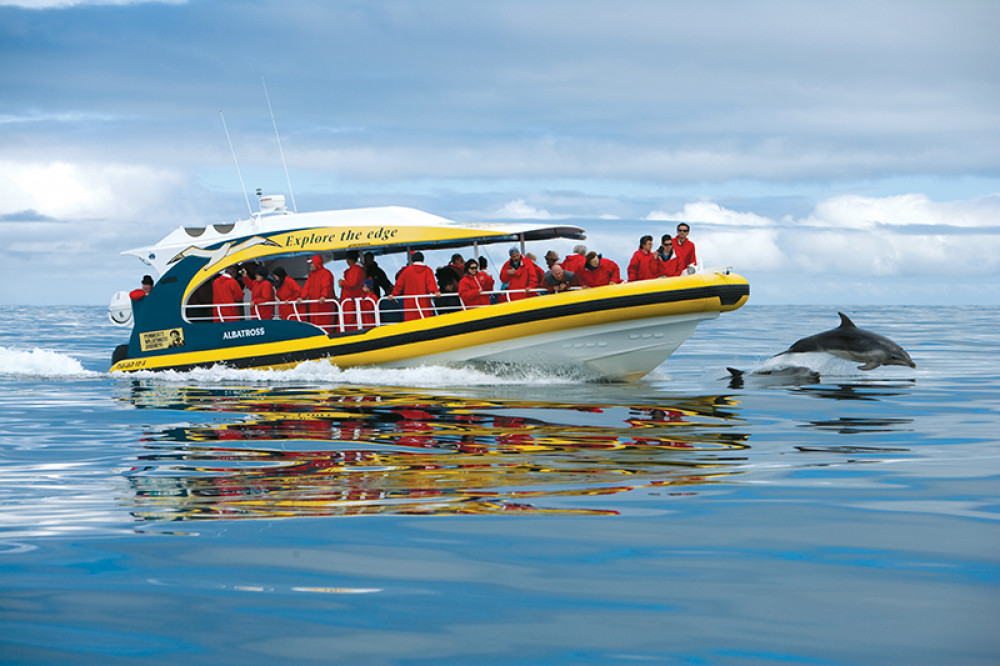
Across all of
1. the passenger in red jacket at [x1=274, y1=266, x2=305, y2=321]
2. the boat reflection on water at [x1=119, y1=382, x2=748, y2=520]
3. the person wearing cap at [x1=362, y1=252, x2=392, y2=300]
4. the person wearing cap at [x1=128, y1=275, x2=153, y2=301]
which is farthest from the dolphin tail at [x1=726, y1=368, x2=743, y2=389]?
the person wearing cap at [x1=128, y1=275, x2=153, y2=301]

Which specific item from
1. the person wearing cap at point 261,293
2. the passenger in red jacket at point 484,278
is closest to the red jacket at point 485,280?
the passenger in red jacket at point 484,278

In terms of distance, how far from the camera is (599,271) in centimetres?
1287

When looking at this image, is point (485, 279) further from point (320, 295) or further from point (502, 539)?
point (502, 539)

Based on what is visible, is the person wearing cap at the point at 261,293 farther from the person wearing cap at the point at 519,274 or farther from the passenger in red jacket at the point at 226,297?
the person wearing cap at the point at 519,274

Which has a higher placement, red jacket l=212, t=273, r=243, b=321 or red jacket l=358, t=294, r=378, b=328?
red jacket l=212, t=273, r=243, b=321

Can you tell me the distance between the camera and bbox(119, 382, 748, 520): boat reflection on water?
5289 millimetres

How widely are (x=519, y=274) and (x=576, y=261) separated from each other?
86cm

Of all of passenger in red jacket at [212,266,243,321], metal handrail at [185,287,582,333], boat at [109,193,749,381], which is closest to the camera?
boat at [109,193,749,381]

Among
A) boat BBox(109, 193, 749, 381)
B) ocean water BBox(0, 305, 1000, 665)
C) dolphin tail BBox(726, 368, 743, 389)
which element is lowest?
dolphin tail BBox(726, 368, 743, 389)

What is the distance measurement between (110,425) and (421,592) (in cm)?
648

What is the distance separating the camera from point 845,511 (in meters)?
5.02

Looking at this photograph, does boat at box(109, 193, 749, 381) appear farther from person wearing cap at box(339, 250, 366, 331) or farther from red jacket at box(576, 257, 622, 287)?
red jacket at box(576, 257, 622, 287)

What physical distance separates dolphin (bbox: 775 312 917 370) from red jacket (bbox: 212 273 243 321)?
9027mm

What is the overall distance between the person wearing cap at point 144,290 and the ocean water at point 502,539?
582 centimetres
